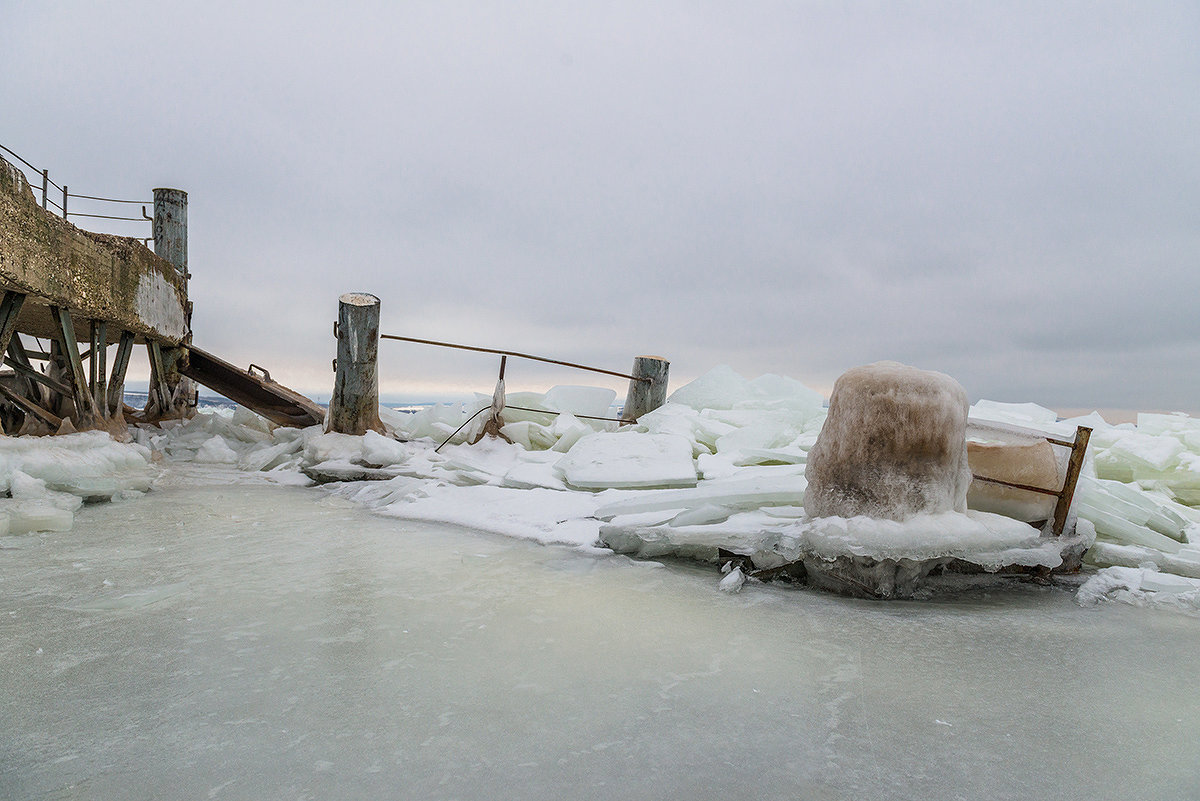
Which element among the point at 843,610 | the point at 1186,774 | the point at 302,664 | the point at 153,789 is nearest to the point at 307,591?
the point at 302,664

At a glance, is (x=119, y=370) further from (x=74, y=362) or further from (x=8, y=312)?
(x=8, y=312)


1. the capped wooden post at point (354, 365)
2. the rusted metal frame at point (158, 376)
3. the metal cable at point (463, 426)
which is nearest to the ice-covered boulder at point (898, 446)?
the metal cable at point (463, 426)

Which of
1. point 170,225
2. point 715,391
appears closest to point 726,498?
point 715,391

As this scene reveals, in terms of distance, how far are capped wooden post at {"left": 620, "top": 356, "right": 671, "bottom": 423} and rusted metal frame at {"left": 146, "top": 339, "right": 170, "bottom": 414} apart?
6319 mm

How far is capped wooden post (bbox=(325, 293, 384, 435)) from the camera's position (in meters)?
7.48

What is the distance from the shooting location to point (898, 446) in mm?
3355

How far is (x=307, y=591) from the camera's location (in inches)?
121

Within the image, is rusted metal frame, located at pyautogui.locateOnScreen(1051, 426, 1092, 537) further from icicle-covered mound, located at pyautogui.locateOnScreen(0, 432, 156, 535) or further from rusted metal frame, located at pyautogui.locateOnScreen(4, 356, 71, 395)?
rusted metal frame, located at pyautogui.locateOnScreen(4, 356, 71, 395)

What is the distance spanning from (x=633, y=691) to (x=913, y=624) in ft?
4.96

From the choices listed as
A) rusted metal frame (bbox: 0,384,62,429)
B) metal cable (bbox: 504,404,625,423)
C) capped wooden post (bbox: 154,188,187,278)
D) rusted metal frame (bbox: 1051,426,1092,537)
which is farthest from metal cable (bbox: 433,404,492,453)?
rusted metal frame (bbox: 1051,426,1092,537)

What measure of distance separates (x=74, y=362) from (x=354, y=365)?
264 centimetres

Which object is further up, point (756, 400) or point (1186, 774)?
point (756, 400)

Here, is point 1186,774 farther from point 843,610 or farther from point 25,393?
point 25,393

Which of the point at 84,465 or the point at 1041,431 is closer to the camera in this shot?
the point at 1041,431
